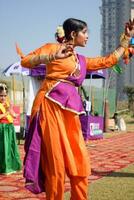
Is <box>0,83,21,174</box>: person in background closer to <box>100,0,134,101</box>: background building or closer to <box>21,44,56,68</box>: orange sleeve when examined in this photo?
<box>21,44,56,68</box>: orange sleeve

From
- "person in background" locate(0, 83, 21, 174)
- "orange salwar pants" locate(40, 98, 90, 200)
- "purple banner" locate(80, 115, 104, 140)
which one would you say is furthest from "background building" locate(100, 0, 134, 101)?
"orange salwar pants" locate(40, 98, 90, 200)

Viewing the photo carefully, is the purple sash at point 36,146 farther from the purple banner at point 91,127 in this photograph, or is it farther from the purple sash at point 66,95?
the purple banner at point 91,127

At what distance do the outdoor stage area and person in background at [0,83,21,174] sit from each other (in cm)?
26

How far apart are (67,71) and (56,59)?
214 millimetres

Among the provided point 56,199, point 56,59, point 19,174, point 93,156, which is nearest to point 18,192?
point 19,174

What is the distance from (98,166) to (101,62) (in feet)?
13.6

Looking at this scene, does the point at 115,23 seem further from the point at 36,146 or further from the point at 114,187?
the point at 36,146

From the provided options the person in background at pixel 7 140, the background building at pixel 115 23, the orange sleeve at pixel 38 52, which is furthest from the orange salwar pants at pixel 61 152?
the background building at pixel 115 23

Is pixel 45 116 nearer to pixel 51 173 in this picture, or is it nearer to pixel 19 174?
pixel 51 173

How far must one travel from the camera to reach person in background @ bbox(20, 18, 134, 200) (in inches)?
139

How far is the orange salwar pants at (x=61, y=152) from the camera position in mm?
3535

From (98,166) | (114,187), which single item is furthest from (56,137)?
(98,166)

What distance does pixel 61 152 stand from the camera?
356 centimetres

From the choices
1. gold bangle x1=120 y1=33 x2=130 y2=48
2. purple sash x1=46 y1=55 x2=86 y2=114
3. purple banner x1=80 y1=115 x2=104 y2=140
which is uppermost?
gold bangle x1=120 y1=33 x2=130 y2=48
